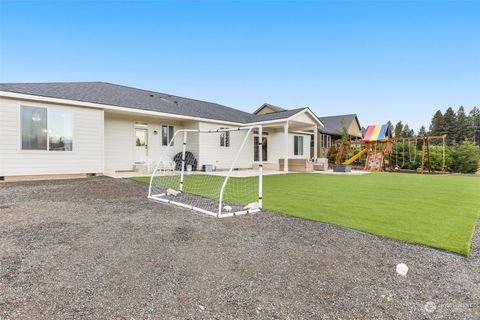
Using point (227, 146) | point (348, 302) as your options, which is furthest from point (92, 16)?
point (348, 302)

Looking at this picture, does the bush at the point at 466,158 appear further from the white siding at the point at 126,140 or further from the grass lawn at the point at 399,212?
the white siding at the point at 126,140

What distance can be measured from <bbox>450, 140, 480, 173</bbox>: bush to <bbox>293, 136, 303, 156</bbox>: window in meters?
9.68

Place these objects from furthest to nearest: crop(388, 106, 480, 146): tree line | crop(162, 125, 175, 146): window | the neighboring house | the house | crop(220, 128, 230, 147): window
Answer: crop(388, 106, 480, 146): tree line
the neighboring house
crop(220, 128, 230, 147): window
crop(162, 125, 175, 146): window
the house

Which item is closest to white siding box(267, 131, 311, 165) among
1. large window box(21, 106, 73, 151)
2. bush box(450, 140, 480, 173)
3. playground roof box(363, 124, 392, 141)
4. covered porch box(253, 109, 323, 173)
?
covered porch box(253, 109, 323, 173)

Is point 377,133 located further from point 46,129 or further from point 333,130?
point 46,129

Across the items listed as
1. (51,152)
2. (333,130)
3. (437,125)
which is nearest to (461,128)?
(437,125)

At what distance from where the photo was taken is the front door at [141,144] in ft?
39.7

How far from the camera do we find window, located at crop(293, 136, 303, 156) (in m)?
18.4

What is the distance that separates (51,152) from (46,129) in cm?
85

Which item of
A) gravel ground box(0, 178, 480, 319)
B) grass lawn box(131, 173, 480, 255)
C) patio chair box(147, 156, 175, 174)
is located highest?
patio chair box(147, 156, 175, 174)

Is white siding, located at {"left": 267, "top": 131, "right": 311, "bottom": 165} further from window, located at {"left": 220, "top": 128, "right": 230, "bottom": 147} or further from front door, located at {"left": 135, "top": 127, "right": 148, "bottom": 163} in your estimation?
front door, located at {"left": 135, "top": 127, "right": 148, "bottom": 163}

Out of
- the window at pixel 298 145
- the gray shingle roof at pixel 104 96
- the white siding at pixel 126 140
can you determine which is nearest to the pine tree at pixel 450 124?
the window at pixel 298 145

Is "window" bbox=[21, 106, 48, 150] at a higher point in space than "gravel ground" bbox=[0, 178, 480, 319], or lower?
higher

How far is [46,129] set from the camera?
861 centimetres
